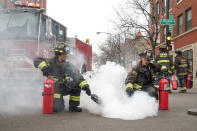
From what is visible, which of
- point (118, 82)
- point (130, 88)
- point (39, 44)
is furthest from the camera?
point (39, 44)

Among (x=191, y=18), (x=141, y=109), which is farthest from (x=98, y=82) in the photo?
(x=191, y=18)

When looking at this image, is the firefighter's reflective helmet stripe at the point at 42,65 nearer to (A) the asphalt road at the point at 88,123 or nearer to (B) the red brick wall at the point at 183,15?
(A) the asphalt road at the point at 88,123

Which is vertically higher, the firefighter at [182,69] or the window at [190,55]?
the window at [190,55]

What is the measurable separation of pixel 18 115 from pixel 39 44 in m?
3.43

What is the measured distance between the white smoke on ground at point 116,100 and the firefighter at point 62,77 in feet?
1.44

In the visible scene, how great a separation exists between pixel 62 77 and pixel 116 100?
51.8 inches

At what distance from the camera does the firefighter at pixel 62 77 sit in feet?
18.7

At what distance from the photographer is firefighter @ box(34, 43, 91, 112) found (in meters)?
5.69

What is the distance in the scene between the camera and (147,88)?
6.15m

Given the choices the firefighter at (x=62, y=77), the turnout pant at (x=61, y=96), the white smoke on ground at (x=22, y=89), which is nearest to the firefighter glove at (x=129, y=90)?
the firefighter at (x=62, y=77)

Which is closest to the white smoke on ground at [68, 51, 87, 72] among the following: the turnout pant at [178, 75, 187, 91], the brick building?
the turnout pant at [178, 75, 187, 91]

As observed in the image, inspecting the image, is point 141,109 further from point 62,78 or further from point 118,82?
point 62,78

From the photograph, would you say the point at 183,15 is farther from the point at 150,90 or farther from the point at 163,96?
the point at 150,90

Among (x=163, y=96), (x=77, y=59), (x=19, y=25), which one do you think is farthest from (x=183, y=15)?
(x=163, y=96)
